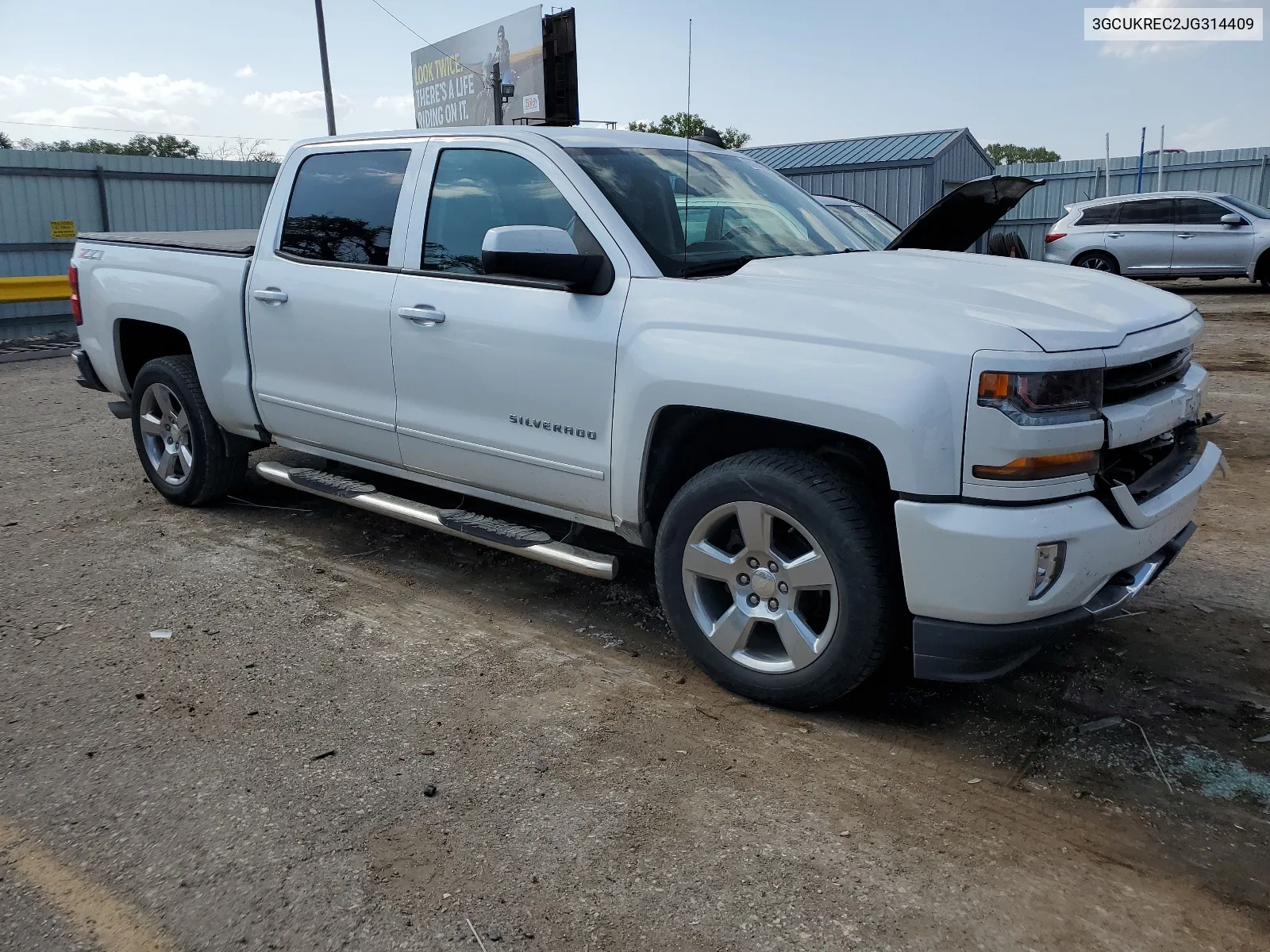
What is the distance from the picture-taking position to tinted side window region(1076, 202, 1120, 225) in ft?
56.6

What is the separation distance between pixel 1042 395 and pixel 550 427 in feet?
5.68

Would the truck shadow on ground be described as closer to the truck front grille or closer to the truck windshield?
the truck front grille

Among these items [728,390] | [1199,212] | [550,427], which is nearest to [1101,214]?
[1199,212]

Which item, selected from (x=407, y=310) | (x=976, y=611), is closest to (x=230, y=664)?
(x=407, y=310)

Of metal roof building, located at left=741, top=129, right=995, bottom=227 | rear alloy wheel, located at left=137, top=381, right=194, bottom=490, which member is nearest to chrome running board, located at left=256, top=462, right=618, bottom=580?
rear alloy wheel, located at left=137, top=381, right=194, bottom=490

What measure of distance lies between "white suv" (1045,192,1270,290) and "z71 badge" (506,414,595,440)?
1473 centimetres

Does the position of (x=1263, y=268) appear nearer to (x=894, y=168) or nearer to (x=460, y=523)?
(x=894, y=168)

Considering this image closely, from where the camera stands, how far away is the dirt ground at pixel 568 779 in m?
2.48

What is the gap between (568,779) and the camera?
3068mm

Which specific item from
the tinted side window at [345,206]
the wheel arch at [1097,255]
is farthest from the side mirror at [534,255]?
the wheel arch at [1097,255]

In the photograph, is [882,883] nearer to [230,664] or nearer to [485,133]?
[230,664]

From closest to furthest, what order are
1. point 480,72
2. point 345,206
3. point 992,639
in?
point 992,639 < point 345,206 < point 480,72

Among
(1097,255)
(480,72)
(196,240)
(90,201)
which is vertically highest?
(480,72)

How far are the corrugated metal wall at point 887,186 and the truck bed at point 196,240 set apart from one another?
65.7 ft
